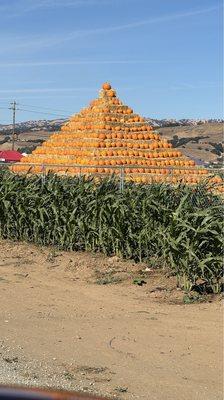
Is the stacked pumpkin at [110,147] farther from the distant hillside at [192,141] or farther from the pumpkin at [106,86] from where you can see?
the distant hillside at [192,141]

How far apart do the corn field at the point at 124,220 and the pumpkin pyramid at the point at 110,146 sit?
778 cm

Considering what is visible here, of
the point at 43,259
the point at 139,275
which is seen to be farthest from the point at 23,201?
the point at 139,275

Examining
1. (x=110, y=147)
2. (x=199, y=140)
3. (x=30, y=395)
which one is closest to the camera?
(x=30, y=395)

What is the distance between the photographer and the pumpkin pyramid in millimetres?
21219

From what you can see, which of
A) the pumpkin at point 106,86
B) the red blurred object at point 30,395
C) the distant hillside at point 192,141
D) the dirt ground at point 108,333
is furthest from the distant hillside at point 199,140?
the red blurred object at point 30,395

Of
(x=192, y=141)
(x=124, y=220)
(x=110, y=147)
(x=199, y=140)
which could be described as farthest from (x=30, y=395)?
(x=199, y=140)

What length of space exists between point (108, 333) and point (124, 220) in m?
4.07

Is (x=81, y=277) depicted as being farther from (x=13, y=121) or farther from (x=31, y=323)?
(x=13, y=121)

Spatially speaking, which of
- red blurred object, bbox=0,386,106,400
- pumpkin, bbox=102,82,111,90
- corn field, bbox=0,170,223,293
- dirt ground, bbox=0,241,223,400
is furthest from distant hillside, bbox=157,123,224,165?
red blurred object, bbox=0,386,106,400

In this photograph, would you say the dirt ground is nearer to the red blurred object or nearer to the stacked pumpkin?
the red blurred object

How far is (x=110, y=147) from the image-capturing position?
22234 millimetres

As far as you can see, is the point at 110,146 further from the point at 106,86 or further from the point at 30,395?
the point at 30,395

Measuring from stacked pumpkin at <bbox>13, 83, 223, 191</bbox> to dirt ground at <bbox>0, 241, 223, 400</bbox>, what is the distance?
35.6 feet

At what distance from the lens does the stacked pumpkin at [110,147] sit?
2120 cm
